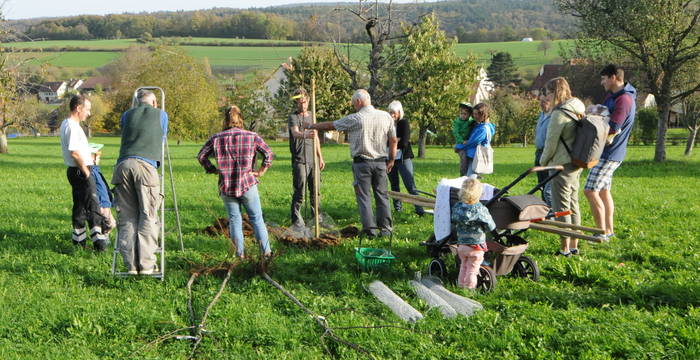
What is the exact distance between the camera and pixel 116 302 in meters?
5.72

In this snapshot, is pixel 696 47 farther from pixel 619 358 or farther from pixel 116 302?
pixel 116 302

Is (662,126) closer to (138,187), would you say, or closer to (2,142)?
(138,187)

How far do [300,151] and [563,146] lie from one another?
155 inches

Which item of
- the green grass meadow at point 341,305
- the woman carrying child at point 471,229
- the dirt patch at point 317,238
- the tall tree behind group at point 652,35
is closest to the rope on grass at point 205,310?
the green grass meadow at point 341,305

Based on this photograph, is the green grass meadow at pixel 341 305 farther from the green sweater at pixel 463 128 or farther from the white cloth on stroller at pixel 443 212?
the green sweater at pixel 463 128

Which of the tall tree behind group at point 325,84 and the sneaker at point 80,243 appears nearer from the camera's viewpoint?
the sneaker at point 80,243

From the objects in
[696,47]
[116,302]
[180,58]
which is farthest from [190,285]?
[180,58]

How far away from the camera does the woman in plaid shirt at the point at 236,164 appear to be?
22.3 ft

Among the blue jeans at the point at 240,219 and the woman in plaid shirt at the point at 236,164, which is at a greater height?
the woman in plaid shirt at the point at 236,164

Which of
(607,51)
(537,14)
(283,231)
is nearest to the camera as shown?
(283,231)

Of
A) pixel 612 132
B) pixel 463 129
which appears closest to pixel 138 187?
pixel 463 129

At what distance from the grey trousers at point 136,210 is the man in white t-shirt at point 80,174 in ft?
4.25

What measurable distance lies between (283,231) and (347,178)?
8.94 metres

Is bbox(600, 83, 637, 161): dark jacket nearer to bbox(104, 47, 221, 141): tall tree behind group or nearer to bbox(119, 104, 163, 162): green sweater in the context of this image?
bbox(119, 104, 163, 162): green sweater
